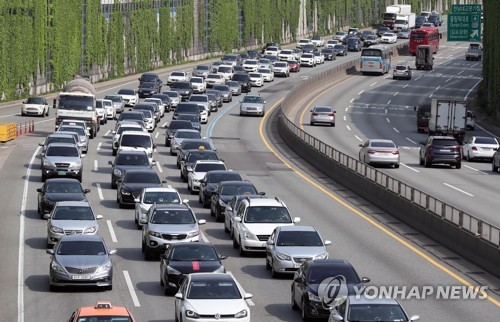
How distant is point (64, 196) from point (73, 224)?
6.18 metres

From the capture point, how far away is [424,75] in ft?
453

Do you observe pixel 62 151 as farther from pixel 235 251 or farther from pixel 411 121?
pixel 411 121

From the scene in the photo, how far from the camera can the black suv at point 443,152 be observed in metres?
64.1

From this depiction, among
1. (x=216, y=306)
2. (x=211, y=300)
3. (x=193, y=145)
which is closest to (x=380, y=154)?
(x=193, y=145)

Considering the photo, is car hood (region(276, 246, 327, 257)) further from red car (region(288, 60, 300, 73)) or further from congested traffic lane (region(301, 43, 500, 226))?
red car (region(288, 60, 300, 73))

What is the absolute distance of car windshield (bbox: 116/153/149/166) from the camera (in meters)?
53.0

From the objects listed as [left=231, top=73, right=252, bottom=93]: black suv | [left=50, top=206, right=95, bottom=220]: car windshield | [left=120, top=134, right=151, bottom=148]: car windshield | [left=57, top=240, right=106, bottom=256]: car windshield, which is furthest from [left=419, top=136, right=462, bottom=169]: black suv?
[left=231, top=73, right=252, bottom=93]: black suv

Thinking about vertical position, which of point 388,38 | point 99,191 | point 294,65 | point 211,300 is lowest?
point 99,191

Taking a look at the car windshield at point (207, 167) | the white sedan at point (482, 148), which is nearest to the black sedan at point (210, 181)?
the car windshield at point (207, 167)

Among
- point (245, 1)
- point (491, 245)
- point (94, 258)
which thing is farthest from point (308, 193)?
point (245, 1)

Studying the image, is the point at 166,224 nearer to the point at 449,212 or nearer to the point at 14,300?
the point at 14,300

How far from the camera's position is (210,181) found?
47.9 metres

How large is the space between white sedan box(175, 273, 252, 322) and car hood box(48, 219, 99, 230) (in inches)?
417

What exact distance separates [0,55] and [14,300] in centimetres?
7397
